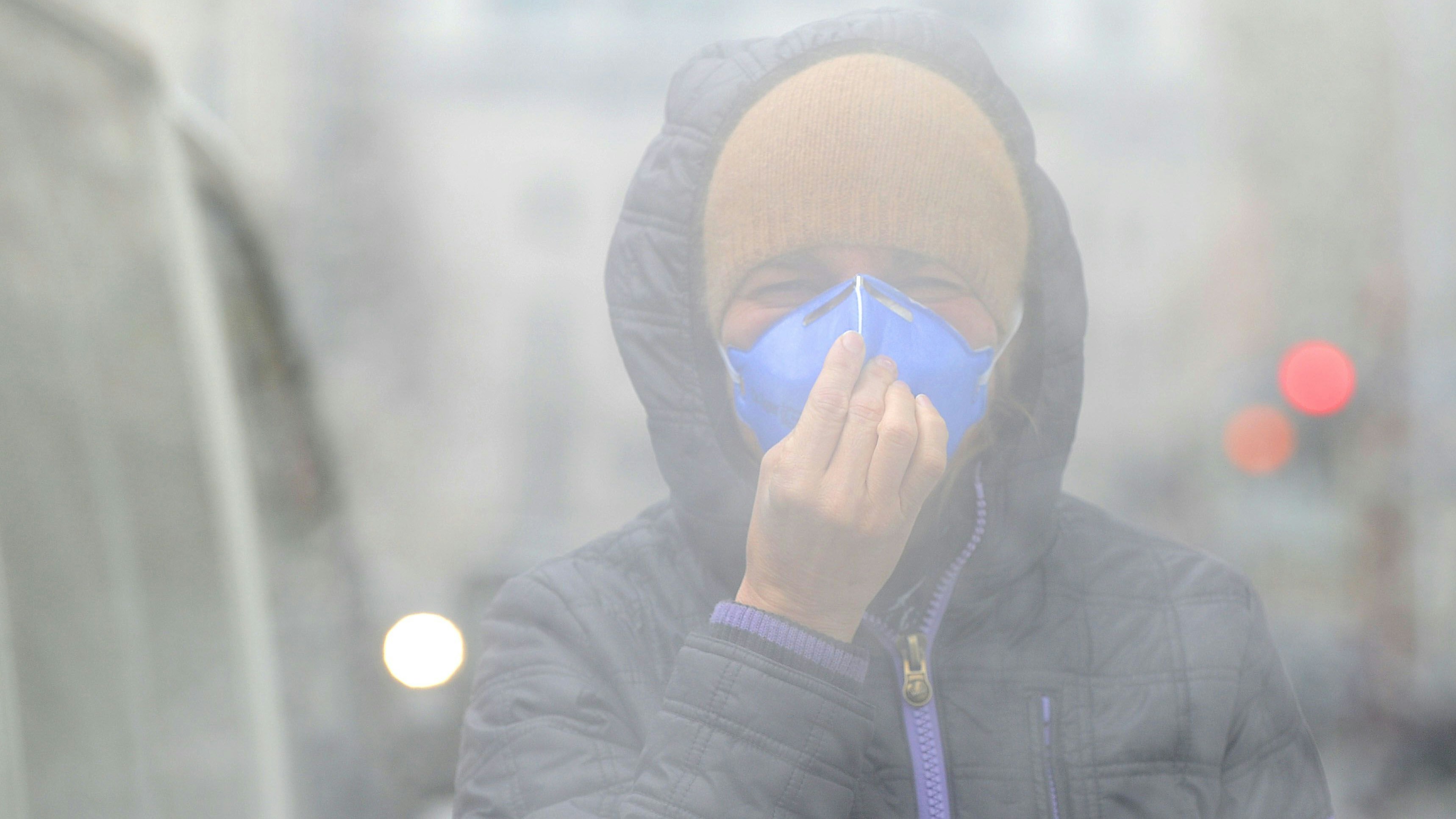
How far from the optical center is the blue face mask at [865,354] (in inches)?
33.1

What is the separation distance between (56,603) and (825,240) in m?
1.27

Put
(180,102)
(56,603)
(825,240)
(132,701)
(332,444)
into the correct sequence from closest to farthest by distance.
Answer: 1. (825,240)
2. (332,444)
3. (56,603)
4. (132,701)
5. (180,102)

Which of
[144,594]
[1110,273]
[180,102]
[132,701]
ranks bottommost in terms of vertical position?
[132,701]

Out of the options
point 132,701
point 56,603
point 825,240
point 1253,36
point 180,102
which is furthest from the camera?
point 180,102

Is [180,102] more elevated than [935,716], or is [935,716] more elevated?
[180,102]

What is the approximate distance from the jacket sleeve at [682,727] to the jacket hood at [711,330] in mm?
77

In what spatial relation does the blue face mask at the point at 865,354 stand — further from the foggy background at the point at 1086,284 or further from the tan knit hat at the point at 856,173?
the foggy background at the point at 1086,284

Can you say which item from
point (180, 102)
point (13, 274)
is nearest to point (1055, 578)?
point (13, 274)

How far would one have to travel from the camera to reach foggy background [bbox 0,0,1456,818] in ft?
3.46

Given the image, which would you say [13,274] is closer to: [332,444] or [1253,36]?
[332,444]

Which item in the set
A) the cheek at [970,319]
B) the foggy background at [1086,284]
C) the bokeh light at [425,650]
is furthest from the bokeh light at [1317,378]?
the bokeh light at [425,650]

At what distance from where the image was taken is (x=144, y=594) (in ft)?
6.56

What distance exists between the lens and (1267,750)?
988 millimetres

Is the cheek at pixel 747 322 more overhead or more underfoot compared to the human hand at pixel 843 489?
more overhead
